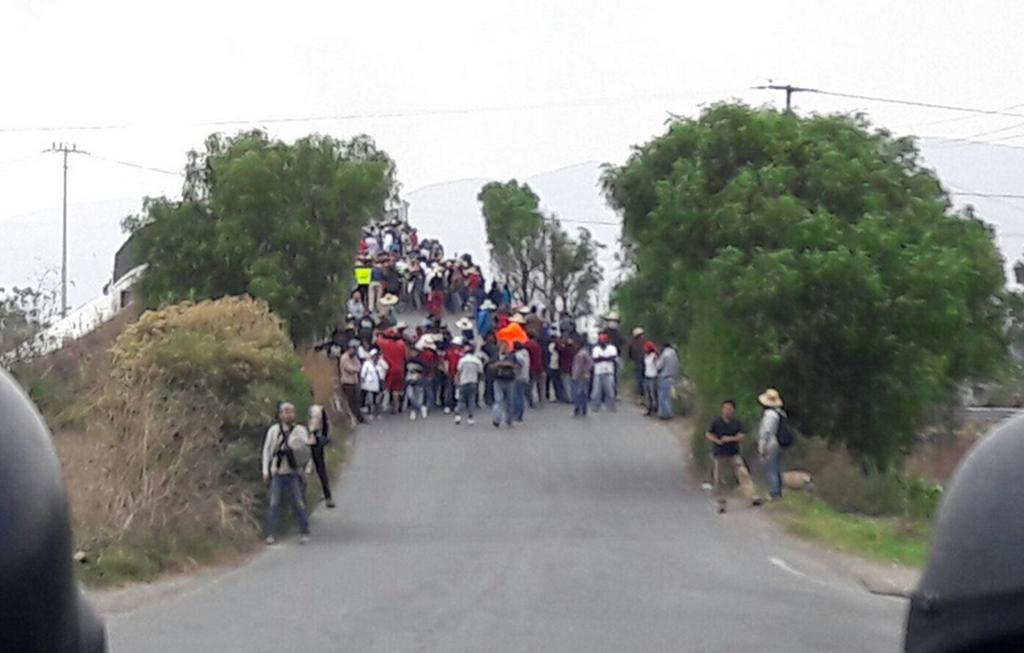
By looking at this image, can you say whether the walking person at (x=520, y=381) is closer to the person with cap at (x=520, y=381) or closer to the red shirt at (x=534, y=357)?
the person with cap at (x=520, y=381)

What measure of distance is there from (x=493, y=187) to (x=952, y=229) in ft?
124

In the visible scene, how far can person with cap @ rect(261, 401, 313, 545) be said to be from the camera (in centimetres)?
2275

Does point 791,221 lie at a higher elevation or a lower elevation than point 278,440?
higher

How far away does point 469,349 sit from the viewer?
112 ft

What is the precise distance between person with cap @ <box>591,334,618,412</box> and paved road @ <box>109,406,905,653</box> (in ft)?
13.4

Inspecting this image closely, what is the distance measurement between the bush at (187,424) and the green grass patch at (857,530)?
6880 millimetres

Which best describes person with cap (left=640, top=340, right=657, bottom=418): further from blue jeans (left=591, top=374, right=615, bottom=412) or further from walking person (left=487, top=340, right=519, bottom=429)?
walking person (left=487, top=340, right=519, bottom=429)

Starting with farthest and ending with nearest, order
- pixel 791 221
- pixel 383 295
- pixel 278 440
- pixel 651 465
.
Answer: pixel 383 295, pixel 651 465, pixel 791 221, pixel 278 440

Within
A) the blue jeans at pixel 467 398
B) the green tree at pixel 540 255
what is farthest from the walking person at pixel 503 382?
the green tree at pixel 540 255

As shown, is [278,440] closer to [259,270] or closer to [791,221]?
[791,221]

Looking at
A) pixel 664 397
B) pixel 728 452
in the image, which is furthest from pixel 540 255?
pixel 728 452

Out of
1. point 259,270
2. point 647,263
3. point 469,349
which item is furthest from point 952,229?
point 259,270

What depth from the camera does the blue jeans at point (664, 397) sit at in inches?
1371

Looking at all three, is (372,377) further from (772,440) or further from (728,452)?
(772,440)
